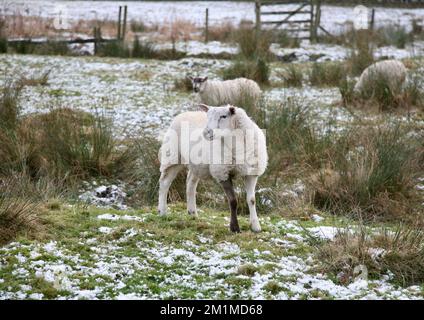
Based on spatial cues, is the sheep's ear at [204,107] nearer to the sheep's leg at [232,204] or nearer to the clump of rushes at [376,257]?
the sheep's leg at [232,204]

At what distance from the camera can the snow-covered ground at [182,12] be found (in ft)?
93.5

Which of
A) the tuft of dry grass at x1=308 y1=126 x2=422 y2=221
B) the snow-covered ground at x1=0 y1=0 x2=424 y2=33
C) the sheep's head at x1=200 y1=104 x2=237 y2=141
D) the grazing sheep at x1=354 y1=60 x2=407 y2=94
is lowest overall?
the tuft of dry grass at x1=308 y1=126 x2=422 y2=221

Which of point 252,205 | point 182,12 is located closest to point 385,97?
point 252,205

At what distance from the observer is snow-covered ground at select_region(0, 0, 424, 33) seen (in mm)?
28484

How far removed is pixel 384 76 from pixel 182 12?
20966mm

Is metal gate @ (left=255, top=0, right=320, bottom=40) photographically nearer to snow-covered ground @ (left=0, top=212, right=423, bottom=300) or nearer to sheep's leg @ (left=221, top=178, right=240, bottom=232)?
sheep's leg @ (left=221, top=178, right=240, bottom=232)

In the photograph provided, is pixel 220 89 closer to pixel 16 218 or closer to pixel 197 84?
pixel 197 84

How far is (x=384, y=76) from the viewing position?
503 inches

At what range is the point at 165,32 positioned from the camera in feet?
80.5

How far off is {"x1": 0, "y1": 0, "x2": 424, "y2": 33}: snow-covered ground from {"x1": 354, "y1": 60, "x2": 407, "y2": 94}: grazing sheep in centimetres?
1293

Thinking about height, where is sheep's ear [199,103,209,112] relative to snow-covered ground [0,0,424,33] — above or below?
below

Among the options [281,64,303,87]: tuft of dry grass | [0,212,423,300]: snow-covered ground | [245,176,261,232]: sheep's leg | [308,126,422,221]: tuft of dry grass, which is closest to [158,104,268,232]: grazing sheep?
[245,176,261,232]: sheep's leg

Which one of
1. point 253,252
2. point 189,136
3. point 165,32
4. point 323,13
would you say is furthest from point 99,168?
point 323,13

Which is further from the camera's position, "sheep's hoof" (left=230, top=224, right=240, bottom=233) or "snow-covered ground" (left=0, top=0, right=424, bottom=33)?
"snow-covered ground" (left=0, top=0, right=424, bottom=33)
